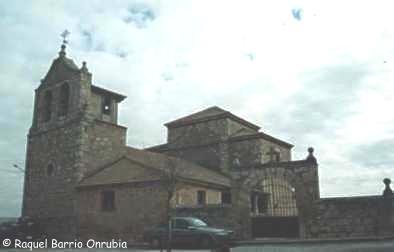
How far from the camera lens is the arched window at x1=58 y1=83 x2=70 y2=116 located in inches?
1197

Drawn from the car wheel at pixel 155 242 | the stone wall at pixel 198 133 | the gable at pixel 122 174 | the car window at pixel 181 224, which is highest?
the stone wall at pixel 198 133

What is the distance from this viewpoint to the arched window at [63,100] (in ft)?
99.8

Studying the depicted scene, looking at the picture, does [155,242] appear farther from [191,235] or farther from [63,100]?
[63,100]

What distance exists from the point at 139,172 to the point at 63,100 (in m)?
9.03

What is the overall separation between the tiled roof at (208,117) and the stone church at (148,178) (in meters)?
0.17

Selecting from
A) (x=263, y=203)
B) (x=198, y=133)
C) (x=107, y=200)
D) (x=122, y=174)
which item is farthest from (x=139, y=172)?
(x=198, y=133)

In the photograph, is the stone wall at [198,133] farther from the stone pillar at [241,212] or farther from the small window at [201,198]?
the stone pillar at [241,212]

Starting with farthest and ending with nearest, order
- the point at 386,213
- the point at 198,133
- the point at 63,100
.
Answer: the point at 198,133, the point at 63,100, the point at 386,213

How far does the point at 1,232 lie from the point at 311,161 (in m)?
16.9

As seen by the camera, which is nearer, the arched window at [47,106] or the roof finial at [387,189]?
the roof finial at [387,189]

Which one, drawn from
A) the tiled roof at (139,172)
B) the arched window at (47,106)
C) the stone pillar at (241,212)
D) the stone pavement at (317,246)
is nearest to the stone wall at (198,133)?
the tiled roof at (139,172)

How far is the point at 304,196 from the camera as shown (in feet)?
67.6

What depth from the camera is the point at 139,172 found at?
1014 inches

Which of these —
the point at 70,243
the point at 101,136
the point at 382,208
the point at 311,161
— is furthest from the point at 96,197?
the point at 382,208
